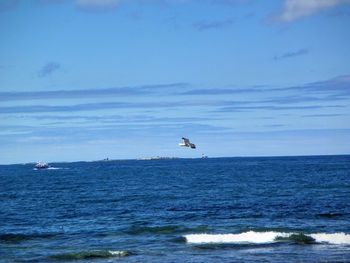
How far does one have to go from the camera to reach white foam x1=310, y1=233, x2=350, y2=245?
36.7 m

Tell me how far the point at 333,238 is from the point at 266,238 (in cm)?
448

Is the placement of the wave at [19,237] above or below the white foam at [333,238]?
above

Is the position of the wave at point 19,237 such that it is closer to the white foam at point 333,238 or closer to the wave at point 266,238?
the wave at point 266,238

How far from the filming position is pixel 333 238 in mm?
37969

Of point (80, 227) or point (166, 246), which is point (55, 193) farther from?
point (166, 246)

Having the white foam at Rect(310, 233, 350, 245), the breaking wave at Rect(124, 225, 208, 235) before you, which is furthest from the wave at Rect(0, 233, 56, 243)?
the white foam at Rect(310, 233, 350, 245)

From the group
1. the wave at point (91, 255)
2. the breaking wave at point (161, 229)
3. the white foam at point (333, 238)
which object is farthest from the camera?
the breaking wave at point (161, 229)

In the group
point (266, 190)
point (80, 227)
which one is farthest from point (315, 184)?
point (80, 227)

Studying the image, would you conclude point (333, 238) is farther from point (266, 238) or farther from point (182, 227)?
point (182, 227)

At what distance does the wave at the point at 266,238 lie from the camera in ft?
123

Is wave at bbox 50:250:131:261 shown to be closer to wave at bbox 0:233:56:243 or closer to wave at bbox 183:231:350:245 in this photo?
wave at bbox 183:231:350:245

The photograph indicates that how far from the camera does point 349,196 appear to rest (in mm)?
62062

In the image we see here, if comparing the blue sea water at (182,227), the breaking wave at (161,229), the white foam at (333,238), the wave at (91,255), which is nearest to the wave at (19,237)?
the blue sea water at (182,227)

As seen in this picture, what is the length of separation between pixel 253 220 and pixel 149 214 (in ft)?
Answer: 34.3
